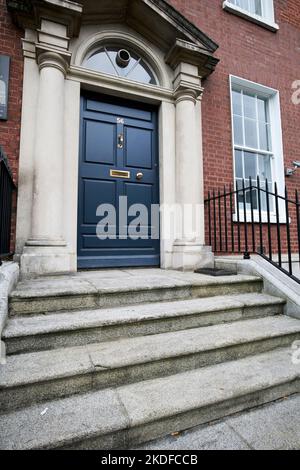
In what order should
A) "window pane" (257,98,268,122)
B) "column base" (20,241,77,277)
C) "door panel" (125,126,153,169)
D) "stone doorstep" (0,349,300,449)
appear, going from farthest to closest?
"window pane" (257,98,268,122)
"door panel" (125,126,153,169)
"column base" (20,241,77,277)
"stone doorstep" (0,349,300,449)

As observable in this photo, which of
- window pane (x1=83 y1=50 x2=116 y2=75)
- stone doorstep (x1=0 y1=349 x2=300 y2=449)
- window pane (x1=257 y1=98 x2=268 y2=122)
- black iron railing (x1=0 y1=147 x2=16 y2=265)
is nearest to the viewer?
stone doorstep (x1=0 y1=349 x2=300 y2=449)

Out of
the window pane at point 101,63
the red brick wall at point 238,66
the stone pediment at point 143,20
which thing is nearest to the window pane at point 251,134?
the red brick wall at point 238,66

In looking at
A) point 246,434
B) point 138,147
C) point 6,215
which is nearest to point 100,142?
point 138,147

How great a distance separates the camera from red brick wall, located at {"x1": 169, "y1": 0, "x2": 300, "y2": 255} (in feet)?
14.8

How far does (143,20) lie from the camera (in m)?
Result: 3.98

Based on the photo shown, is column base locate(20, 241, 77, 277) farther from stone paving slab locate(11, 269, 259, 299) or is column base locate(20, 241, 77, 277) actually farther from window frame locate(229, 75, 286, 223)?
window frame locate(229, 75, 286, 223)

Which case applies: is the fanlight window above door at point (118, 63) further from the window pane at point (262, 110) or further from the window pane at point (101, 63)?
the window pane at point (262, 110)

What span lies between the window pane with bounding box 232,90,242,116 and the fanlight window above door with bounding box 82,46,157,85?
1.71 m

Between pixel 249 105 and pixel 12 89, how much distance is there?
4120 millimetres

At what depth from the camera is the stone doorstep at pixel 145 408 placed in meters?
1.26

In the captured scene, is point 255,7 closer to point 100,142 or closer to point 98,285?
point 100,142

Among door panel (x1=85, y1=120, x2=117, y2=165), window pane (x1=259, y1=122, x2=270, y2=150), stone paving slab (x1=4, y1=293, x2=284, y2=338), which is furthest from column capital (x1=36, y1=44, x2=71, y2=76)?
window pane (x1=259, y1=122, x2=270, y2=150)
